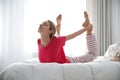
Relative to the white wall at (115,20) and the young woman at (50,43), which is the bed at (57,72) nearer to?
the young woman at (50,43)

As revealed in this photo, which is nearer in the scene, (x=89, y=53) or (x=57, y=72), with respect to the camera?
(x=57, y=72)

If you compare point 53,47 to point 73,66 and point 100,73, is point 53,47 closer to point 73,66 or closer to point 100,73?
point 73,66

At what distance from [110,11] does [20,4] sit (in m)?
1.74

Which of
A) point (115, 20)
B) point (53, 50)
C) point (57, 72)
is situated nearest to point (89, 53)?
point (53, 50)

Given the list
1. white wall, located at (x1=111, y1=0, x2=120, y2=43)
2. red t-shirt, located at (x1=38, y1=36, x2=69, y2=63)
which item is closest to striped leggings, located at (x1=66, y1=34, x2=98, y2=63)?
red t-shirt, located at (x1=38, y1=36, x2=69, y2=63)

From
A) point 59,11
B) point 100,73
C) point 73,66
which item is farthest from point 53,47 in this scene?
point 59,11

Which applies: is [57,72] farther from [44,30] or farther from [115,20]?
[115,20]

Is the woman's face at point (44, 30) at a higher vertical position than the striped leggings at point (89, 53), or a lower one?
higher

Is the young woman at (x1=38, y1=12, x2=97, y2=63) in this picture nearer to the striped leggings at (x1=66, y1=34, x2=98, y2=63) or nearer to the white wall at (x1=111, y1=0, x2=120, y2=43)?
the striped leggings at (x1=66, y1=34, x2=98, y2=63)

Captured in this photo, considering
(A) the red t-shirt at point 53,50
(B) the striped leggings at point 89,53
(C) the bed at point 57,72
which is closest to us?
(C) the bed at point 57,72

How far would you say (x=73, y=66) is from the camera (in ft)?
5.56

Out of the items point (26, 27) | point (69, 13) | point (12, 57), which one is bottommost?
point (12, 57)

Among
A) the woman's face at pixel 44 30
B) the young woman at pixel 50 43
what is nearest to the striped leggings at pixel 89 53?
the young woman at pixel 50 43

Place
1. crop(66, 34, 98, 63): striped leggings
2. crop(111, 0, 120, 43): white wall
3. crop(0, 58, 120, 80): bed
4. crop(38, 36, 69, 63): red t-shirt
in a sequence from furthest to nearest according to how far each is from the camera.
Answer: crop(111, 0, 120, 43): white wall → crop(66, 34, 98, 63): striped leggings → crop(38, 36, 69, 63): red t-shirt → crop(0, 58, 120, 80): bed
